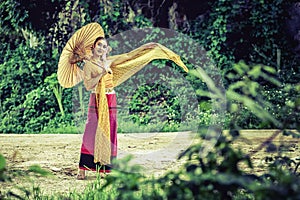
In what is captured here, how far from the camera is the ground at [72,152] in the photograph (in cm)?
542

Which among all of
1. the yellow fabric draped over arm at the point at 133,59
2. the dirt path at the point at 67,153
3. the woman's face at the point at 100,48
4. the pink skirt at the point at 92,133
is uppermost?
the woman's face at the point at 100,48

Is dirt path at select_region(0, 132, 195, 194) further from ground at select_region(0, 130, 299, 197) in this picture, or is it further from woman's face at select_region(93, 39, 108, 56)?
woman's face at select_region(93, 39, 108, 56)

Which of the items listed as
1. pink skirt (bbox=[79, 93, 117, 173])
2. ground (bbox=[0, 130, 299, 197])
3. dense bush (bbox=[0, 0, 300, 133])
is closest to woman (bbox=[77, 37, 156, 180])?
pink skirt (bbox=[79, 93, 117, 173])

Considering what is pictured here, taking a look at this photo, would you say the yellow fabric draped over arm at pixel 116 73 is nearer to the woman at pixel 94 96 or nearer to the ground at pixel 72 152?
the woman at pixel 94 96

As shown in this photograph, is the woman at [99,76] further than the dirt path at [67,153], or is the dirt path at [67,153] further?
the dirt path at [67,153]

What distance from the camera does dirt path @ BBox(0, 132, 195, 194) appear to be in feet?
17.7

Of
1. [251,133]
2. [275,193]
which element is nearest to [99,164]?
[251,133]

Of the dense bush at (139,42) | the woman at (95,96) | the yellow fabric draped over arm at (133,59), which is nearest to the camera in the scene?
the woman at (95,96)

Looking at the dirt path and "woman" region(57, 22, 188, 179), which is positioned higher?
"woman" region(57, 22, 188, 179)

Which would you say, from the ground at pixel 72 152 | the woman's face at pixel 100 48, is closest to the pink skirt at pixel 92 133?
the ground at pixel 72 152

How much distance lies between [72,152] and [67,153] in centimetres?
10

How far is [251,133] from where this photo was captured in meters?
8.00

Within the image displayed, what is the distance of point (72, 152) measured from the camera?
23.2 feet

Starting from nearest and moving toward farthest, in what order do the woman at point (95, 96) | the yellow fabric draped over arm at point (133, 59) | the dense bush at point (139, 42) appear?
the woman at point (95, 96) < the yellow fabric draped over arm at point (133, 59) < the dense bush at point (139, 42)
